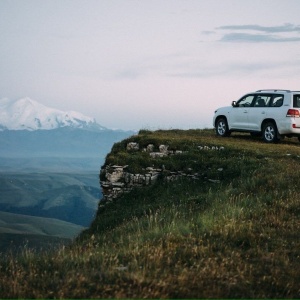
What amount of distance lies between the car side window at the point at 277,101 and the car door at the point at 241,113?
1402mm

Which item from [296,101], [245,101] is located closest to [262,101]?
[245,101]

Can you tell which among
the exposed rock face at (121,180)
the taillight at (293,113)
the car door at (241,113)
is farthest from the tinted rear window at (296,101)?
the exposed rock face at (121,180)

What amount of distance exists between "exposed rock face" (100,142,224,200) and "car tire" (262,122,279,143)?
158 inches

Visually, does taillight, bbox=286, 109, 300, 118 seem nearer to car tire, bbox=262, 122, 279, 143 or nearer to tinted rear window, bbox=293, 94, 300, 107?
tinted rear window, bbox=293, 94, 300, 107

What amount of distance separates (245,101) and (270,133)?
2.33 meters

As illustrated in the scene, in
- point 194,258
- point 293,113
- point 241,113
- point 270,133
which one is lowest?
point 194,258

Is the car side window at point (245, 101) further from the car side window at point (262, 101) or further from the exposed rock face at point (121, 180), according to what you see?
the exposed rock face at point (121, 180)

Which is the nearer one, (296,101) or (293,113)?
(293,113)

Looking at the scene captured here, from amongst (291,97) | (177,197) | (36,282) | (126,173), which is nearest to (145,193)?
(126,173)

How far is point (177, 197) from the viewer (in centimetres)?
1756

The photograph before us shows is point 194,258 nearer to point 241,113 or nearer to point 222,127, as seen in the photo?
point 241,113

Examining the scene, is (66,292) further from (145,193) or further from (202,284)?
(145,193)

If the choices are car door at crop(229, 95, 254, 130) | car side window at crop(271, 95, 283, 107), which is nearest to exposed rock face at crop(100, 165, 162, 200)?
car door at crop(229, 95, 254, 130)

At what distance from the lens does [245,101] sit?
2652cm
